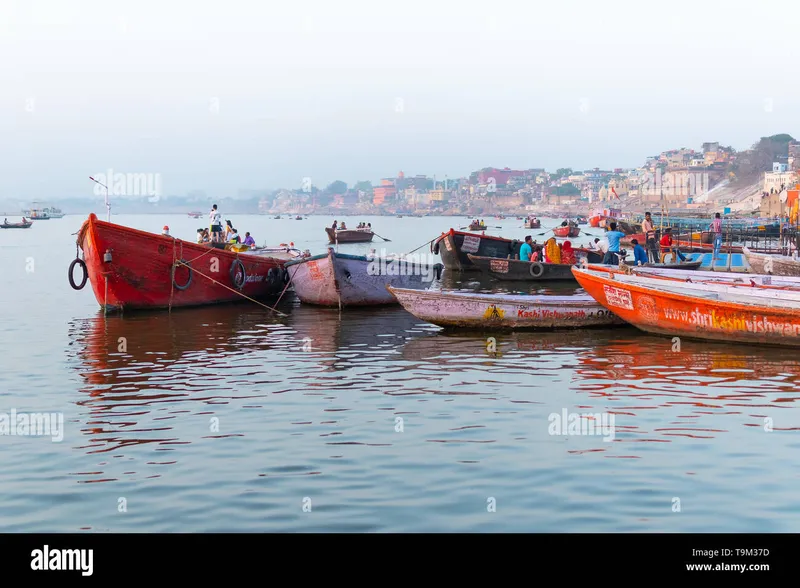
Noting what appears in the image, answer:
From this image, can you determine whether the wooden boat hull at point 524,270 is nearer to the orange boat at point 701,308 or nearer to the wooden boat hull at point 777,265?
the wooden boat hull at point 777,265

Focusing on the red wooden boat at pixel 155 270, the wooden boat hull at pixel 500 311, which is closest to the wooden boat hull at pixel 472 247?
the red wooden boat at pixel 155 270

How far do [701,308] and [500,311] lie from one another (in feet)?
14.2

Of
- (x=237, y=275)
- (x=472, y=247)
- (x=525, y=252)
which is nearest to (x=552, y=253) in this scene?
(x=525, y=252)

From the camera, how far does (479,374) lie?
1523 cm

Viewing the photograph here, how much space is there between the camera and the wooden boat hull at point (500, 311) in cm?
1983

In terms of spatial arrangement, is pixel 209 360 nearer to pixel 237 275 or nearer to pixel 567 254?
pixel 237 275

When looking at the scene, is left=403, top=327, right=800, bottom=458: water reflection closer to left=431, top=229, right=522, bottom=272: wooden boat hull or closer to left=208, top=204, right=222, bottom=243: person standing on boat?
left=208, top=204, right=222, bottom=243: person standing on boat

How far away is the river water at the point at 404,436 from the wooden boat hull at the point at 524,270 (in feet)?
44.0

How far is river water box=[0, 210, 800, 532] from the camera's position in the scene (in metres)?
8.28

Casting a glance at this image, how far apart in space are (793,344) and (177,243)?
50.9ft

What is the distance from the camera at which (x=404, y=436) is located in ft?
36.1
